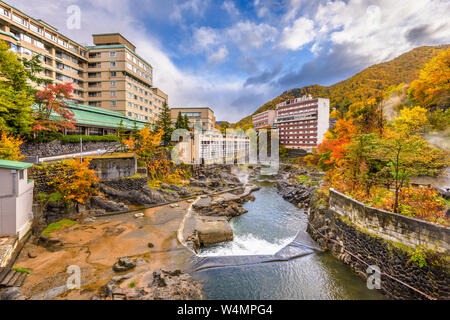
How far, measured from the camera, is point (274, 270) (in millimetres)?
10945

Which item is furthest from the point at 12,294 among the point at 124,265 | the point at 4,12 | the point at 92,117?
the point at 4,12

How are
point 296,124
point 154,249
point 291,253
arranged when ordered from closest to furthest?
point 154,249 < point 291,253 < point 296,124

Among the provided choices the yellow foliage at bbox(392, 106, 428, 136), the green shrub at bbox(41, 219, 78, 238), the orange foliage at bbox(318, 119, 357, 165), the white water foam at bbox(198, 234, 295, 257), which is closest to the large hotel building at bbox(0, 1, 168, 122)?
the green shrub at bbox(41, 219, 78, 238)

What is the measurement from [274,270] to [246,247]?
276cm

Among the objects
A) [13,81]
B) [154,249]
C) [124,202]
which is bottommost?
[154,249]

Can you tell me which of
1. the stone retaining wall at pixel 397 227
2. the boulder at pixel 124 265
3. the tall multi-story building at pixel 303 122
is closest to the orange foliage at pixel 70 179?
the boulder at pixel 124 265

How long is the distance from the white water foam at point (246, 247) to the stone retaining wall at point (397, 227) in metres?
5.33

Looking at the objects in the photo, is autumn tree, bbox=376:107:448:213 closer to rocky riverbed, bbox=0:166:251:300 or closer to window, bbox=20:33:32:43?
rocky riverbed, bbox=0:166:251:300

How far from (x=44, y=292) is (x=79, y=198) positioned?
28.5ft

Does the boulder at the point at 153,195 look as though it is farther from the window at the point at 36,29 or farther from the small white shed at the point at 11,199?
the window at the point at 36,29

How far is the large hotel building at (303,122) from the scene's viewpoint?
59125mm

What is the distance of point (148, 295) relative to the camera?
24.6 ft
